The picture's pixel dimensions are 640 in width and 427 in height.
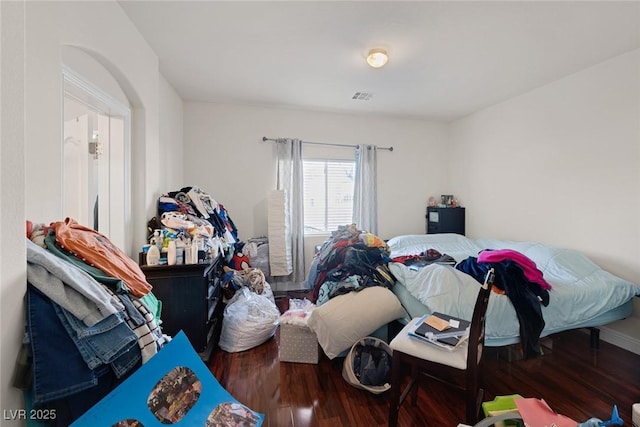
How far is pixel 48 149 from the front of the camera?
123cm

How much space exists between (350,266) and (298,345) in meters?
0.78

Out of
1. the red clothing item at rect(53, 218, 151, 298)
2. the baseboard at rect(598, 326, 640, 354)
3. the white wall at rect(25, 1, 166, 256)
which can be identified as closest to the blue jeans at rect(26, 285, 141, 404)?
the red clothing item at rect(53, 218, 151, 298)

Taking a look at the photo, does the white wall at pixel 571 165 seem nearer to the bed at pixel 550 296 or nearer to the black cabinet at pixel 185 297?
the bed at pixel 550 296

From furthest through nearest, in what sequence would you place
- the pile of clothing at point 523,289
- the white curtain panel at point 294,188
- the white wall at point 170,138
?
the white curtain panel at point 294,188 < the white wall at point 170,138 < the pile of clothing at point 523,289

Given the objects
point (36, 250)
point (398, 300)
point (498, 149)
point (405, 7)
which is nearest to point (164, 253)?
point (36, 250)

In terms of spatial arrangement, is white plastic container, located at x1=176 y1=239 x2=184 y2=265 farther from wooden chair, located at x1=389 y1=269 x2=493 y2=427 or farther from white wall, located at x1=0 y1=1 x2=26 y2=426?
wooden chair, located at x1=389 y1=269 x2=493 y2=427

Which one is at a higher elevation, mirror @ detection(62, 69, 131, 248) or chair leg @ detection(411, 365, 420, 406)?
mirror @ detection(62, 69, 131, 248)

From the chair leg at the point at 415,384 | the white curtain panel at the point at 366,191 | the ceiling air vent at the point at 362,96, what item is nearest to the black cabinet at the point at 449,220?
the white curtain panel at the point at 366,191

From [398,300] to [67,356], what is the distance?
1.93m

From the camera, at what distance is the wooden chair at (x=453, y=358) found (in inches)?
52.1

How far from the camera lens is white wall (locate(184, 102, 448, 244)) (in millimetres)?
3674

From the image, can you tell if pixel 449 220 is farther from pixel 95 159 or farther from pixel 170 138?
pixel 95 159

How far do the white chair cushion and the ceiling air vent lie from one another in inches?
113

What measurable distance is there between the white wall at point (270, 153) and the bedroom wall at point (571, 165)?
3.00ft
